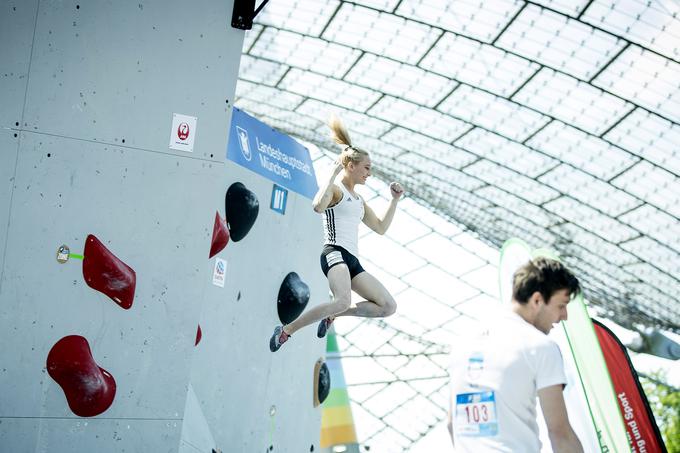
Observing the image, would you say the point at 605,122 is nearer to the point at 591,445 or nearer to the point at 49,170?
the point at 591,445

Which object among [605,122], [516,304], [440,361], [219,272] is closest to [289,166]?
[219,272]

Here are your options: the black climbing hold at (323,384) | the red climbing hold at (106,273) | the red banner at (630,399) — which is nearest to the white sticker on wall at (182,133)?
the red climbing hold at (106,273)

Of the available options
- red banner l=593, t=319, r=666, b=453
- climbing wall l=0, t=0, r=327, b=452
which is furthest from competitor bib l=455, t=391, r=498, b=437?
red banner l=593, t=319, r=666, b=453

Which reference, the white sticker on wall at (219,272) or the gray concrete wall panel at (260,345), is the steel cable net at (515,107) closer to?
the gray concrete wall panel at (260,345)

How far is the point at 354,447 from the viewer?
38.0 feet

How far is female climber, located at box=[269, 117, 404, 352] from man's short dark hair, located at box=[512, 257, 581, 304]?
3.29 metres

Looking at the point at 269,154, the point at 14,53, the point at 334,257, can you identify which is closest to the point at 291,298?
the point at 334,257

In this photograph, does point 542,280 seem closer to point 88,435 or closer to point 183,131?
point 183,131

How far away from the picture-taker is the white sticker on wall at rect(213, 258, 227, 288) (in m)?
7.06

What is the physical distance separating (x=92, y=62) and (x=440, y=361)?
33.5 meters

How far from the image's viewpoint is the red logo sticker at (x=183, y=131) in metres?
5.26

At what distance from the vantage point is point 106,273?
503cm

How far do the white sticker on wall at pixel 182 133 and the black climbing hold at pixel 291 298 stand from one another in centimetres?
284

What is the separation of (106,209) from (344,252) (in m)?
2.64
